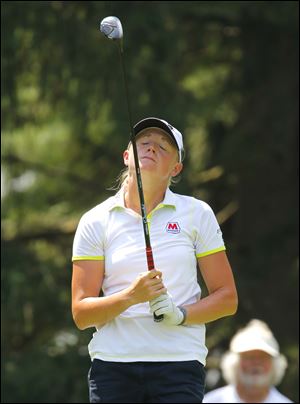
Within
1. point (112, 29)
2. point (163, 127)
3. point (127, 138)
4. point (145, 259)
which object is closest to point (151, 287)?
point (145, 259)

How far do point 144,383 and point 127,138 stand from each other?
4.96m

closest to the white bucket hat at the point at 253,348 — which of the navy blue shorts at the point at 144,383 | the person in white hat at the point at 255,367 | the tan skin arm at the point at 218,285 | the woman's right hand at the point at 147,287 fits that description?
the person in white hat at the point at 255,367

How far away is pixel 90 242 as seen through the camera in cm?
393

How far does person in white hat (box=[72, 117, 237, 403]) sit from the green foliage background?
14.0ft

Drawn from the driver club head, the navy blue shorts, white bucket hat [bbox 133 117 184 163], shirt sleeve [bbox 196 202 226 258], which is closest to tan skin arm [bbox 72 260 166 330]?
the navy blue shorts

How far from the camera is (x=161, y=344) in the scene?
382 centimetres

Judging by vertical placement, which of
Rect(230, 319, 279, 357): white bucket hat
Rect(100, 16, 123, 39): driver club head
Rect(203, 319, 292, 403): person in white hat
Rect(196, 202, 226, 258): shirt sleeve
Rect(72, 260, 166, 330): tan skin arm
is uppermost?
Rect(100, 16, 123, 39): driver club head

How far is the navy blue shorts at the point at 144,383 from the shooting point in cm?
376

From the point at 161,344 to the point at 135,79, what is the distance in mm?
4917

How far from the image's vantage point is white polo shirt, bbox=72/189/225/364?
12.6 feet

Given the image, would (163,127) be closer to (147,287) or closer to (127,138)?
(147,287)

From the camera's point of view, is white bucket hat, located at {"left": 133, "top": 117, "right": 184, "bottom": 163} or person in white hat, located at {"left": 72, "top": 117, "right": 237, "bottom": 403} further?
white bucket hat, located at {"left": 133, "top": 117, "right": 184, "bottom": 163}

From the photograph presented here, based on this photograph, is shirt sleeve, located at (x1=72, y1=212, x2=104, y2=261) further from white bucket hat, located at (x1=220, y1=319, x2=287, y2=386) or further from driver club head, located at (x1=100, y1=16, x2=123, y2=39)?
white bucket hat, located at (x1=220, y1=319, x2=287, y2=386)

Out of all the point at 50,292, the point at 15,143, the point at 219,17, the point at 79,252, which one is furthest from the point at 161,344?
the point at 15,143
